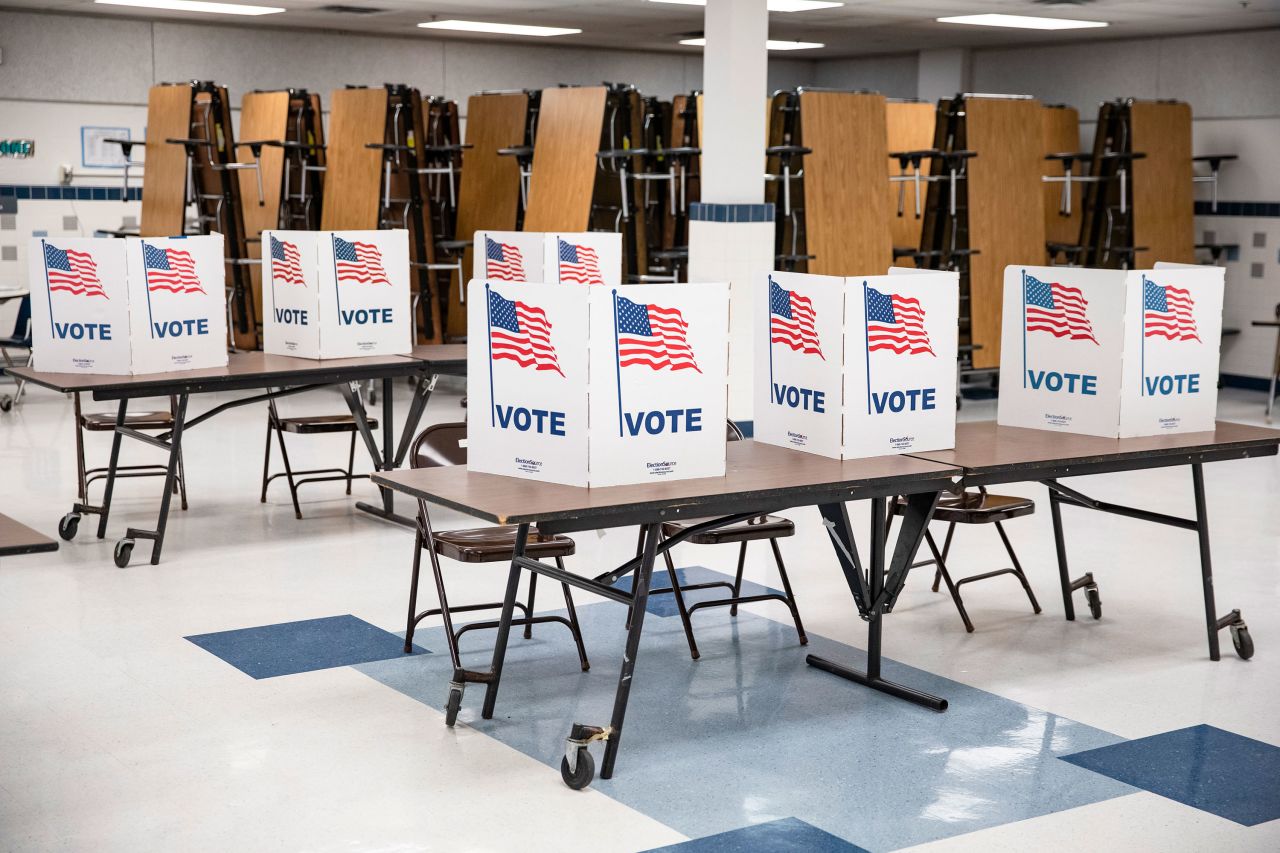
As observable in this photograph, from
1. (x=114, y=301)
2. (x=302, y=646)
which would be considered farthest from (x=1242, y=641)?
(x=114, y=301)

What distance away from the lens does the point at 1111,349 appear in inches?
189

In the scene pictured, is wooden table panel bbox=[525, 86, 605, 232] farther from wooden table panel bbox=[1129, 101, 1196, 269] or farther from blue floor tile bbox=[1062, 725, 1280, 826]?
blue floor tile bbox=[1062, 725, 1280, 826]

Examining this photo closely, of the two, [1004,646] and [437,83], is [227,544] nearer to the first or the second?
[1004,646]

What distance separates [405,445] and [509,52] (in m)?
8.19

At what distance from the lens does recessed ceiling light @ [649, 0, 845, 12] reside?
1042cm

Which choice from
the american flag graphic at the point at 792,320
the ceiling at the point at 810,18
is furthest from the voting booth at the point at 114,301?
the ceiling at the point at 810,18

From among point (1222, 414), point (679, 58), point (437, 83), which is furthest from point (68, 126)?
point (1222, 414)

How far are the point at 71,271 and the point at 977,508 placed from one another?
371cm

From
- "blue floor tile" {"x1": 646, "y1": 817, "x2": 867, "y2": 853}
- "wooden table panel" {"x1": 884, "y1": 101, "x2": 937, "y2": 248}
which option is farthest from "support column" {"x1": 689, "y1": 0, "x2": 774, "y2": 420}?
"blue floor tile" {"x1": 646, "y1": 817, "x2": 867, "y2": 853}

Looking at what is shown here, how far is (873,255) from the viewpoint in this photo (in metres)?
9.86

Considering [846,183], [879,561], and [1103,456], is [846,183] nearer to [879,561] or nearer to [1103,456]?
[1103,456]

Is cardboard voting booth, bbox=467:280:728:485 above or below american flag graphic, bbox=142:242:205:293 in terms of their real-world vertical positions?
below

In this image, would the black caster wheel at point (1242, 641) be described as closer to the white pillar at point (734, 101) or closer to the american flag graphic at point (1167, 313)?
the american flag graphic at point (1167, 313)

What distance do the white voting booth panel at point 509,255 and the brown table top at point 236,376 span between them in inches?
51.5
